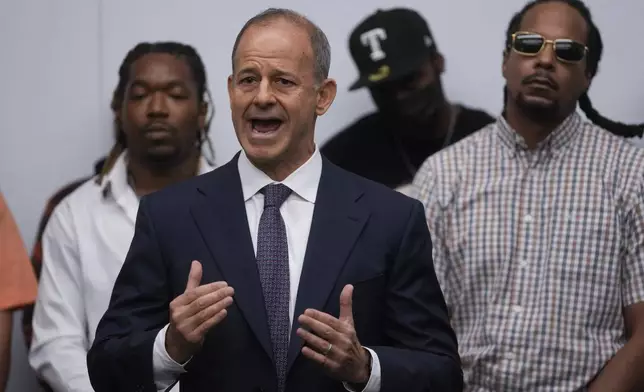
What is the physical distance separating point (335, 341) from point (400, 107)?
1.61 meters

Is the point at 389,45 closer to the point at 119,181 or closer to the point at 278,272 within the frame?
the point at 119,181

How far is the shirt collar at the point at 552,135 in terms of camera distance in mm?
3006

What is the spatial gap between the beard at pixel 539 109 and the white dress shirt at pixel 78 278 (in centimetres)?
117

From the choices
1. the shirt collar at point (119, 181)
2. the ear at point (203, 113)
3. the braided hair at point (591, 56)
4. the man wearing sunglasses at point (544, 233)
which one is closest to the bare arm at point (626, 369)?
the man wearing sunglasses at point (544, 233)

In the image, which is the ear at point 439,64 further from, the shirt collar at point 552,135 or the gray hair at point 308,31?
the gray hair at point 308,31

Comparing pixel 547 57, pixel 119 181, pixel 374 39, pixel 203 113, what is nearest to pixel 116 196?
pixel 119 181

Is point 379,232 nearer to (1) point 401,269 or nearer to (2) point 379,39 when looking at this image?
(1) point 401,269

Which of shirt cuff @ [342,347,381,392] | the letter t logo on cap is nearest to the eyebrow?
shirt cuff @ [342,347,381,392]

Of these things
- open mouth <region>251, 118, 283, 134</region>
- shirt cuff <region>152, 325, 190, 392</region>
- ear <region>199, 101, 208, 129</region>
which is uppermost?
open mouth <region>251, 118, 283, 134</region>

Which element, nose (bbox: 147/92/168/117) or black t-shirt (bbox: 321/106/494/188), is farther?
black t-shirt (bbox: 321/106/494/188)

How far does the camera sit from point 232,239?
6.89 ft

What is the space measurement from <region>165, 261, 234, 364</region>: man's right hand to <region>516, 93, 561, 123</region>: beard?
140 cm

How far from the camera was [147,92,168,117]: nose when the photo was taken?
3236 mm

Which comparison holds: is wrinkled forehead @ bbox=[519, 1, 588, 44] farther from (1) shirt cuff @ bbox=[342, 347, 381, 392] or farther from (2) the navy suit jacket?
(1) shirt cuff @ bbox=[342, 347, 381, 392]
